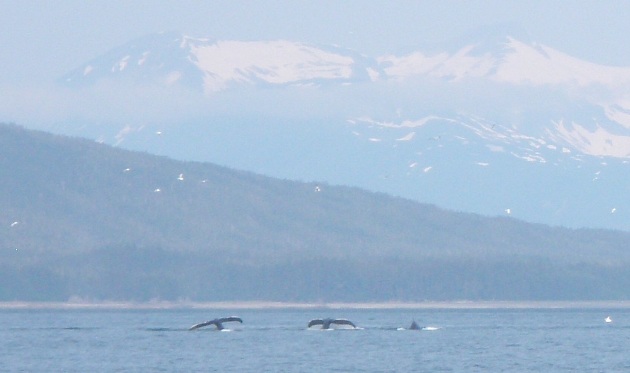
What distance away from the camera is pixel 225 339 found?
438 feet

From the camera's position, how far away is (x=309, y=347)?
405 feet

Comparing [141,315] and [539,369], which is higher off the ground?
[141,315]

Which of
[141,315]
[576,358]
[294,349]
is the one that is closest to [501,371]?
[576,358]

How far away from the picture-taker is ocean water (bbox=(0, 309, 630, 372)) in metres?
106

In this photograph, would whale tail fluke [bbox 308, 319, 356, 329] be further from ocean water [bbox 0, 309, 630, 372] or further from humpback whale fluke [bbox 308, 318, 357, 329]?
ocean water [bbox 0, 309, 630, 372]

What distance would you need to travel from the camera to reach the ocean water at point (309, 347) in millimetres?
105625

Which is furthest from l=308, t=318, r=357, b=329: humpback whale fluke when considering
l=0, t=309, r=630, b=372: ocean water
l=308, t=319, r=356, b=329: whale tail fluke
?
l=0, t=309, r=630, b=372: ocean water

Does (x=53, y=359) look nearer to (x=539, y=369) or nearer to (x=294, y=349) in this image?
(x=294, y=349)

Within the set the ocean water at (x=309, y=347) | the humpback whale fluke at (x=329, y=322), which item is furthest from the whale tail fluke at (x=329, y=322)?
the ocean water at (x=309, y=347)

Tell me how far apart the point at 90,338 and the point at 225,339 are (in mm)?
9464

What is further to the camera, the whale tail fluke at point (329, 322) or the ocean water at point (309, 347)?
the whale tail fluke at point (329, 322)

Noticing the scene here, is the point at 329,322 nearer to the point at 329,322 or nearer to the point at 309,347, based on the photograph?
the point at 329,322

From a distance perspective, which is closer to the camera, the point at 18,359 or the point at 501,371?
the point at 501,371

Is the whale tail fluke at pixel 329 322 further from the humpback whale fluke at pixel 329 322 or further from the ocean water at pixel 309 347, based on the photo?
the ocean water at pixel 309 347
